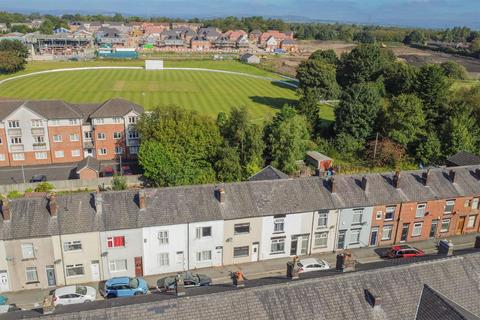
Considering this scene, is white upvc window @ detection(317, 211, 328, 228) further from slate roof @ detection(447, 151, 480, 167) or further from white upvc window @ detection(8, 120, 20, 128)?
white upvc window @ detection(8, 120, 20, 128)

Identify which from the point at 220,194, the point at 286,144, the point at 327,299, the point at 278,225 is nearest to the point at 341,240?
the point at 278,225

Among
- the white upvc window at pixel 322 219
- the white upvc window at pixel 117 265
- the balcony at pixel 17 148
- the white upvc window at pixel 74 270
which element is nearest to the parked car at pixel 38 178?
the balcony at pixel 17 148

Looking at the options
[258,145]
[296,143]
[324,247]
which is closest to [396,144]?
[296,143]

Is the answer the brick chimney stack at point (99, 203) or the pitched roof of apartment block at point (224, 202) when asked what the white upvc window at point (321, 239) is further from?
the brick chimney stack at point (99, 203)

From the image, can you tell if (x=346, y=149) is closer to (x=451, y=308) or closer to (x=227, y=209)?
(x=227, y=209)

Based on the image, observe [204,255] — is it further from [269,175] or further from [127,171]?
[127,171]
